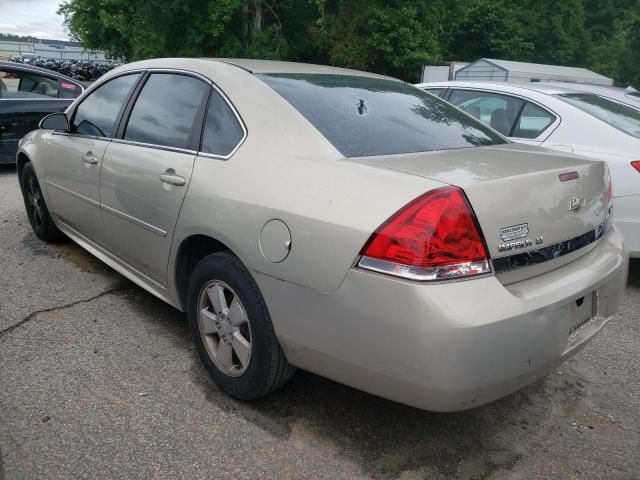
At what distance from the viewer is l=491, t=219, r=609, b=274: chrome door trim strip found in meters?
2.03

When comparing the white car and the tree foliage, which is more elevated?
the tree foliage

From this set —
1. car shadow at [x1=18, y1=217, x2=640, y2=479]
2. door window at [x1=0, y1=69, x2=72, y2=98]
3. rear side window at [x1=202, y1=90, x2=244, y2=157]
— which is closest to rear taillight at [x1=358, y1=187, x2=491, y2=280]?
car shadow at [x1=18, y1=217, x2=640, y2=479]

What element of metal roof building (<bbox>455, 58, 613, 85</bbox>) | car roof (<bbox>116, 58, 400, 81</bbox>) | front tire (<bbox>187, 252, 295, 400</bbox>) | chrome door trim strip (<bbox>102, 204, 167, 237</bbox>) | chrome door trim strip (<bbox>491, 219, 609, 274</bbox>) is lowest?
front tire (<bbox>187, 252, 295, 400</bbox>)

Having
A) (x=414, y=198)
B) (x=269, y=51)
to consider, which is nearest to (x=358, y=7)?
(x=269, y=51)

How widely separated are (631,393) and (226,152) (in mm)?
2386

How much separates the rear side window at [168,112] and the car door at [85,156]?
224 millimetres

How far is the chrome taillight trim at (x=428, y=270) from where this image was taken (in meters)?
1.90

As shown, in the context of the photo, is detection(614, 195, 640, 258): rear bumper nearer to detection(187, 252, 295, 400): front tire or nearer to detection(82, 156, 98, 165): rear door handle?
detection(187, 252, 295, 400): front tire

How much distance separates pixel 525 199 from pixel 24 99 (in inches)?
300

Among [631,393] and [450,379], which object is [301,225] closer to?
[450,379]

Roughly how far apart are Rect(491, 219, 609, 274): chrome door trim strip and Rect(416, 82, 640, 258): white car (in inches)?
68.8

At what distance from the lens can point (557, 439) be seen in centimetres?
247

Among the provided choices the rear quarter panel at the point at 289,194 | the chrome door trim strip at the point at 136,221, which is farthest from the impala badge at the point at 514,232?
the chrome door trim strip at the point at 136,221

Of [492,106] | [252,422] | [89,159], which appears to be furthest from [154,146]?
[492,106]
